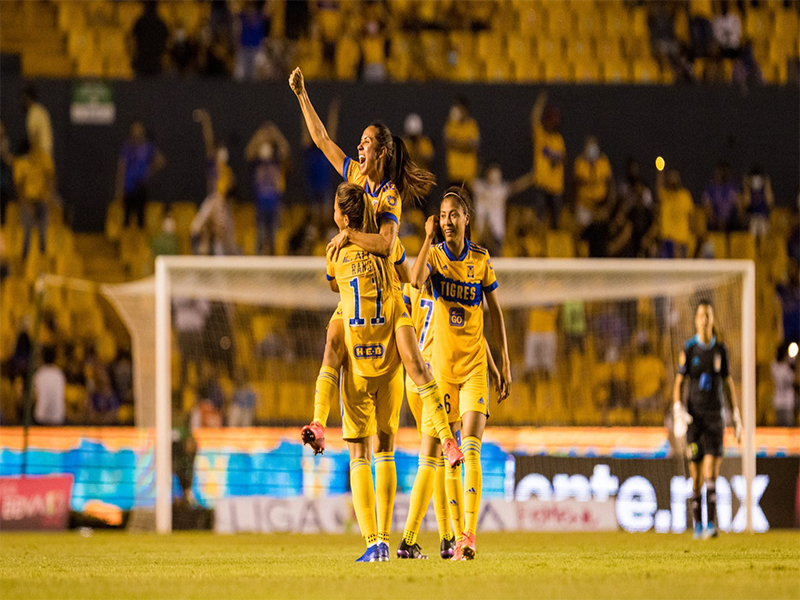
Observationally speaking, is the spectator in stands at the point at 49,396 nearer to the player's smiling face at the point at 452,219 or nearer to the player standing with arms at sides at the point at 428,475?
the player standing with arms at sides at the point at 428,475

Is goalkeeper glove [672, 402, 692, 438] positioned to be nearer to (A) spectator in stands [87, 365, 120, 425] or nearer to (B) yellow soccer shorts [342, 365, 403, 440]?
(B) yellow soccer shorts [342, 365, 403, 440]


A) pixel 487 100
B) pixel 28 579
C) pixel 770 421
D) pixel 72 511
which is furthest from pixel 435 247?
pixel 487 100

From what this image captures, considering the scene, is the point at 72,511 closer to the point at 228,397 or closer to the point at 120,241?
the point at 228,397

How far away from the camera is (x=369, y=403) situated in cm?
795

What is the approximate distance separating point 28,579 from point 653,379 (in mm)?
11012

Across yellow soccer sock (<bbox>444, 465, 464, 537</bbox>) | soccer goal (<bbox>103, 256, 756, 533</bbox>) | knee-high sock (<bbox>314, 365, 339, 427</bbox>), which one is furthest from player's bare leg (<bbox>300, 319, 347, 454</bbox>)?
soccer goal (<bbox>103, 256, 756, 533</bbox>)

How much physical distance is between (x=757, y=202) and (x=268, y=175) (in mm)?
8370

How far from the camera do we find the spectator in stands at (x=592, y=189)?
2067 cm

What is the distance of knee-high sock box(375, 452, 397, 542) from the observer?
8.00 meters

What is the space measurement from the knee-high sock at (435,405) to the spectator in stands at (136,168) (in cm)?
1386

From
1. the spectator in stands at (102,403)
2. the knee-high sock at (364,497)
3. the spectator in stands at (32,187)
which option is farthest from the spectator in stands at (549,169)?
the knee-high sock at (364,497)

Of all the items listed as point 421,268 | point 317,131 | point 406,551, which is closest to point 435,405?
point 421,268

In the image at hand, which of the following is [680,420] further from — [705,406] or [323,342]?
[323,342]

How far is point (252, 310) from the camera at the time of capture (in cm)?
1725
